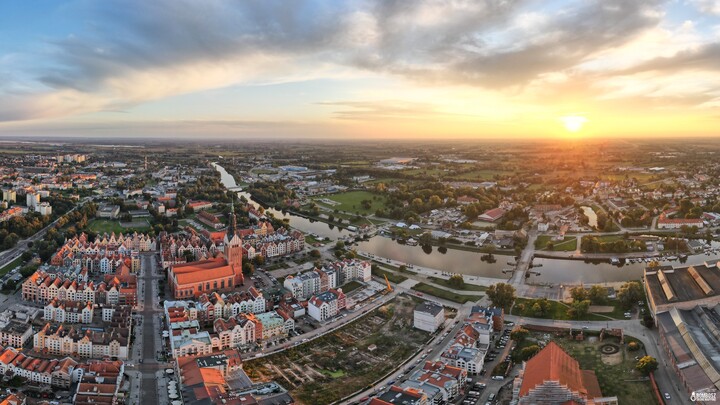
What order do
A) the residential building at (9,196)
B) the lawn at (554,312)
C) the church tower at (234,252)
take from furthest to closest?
the residential building at (9,196) → the church tower at (234,252) → the lawn at (554,312)

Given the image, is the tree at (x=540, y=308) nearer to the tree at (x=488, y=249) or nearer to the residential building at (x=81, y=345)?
the tree at (x=488, y=249)

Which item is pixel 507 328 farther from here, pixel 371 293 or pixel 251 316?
pixel 251 316

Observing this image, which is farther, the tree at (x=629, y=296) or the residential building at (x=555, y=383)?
the tree at (x=629, y=296)

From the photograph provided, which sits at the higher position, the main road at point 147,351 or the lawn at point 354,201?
the lawn at point 354,201

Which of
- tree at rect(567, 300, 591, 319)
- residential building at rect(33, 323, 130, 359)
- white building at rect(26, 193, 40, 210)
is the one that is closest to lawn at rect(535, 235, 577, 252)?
tree at rect(567, 300, 591, 319)

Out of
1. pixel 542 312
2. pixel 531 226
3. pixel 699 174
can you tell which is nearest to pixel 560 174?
pixel 699 174

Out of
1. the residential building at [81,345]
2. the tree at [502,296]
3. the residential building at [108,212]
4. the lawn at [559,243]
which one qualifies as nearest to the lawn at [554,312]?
the tree at [502,296]
